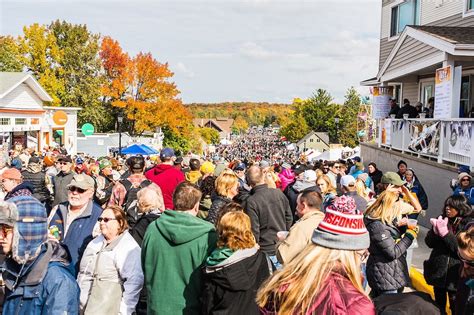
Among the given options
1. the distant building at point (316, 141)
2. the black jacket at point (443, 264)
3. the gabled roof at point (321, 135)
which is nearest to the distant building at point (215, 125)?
the gabled roof at point (321, 135)

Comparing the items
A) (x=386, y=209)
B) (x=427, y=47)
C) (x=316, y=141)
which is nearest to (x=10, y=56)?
(x=427, y=47)

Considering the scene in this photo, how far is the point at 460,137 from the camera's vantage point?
12.5m

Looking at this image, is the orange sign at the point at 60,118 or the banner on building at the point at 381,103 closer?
the banner on building at the point at 381,103

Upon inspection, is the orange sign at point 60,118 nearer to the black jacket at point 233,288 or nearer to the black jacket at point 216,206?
the black jacket at point 216,206

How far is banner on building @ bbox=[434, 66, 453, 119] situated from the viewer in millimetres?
13688

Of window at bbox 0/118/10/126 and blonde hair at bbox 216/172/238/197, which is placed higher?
window at bbox 0/118/10/126

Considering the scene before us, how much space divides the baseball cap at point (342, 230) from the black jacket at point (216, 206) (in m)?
3.59

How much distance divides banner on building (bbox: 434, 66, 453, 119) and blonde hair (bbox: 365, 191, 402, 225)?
896cm

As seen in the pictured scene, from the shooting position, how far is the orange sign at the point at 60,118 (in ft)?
125

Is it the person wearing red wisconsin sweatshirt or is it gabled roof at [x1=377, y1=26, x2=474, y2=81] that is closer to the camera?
the person wearing red wisconsin sweatshirt

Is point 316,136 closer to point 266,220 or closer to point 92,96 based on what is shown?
point 92,96

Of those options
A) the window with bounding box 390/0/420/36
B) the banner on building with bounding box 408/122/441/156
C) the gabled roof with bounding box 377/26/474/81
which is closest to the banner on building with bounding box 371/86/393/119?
the window with bounding box 390/0/420/36

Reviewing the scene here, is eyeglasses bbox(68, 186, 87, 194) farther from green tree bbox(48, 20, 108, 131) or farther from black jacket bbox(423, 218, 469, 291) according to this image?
green tree bbox(48, 20, 108, 131)

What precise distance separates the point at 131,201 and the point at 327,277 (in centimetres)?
476
